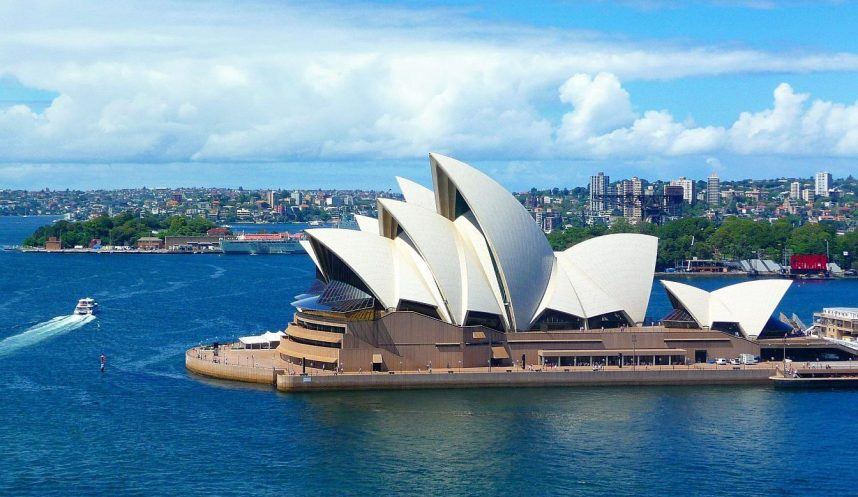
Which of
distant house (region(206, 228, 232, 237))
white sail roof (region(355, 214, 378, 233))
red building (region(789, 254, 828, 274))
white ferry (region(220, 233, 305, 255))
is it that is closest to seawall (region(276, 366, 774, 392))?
white sail roof (region(355, 214, 378, 233))

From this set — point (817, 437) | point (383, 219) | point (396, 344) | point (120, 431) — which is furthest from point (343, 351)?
point (817, 437)

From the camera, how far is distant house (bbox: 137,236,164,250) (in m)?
154

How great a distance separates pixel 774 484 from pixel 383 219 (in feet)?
78.6

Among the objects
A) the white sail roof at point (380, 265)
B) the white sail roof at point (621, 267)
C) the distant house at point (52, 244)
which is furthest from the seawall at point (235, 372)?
the distant house at point (52, 244)

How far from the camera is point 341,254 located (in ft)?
168

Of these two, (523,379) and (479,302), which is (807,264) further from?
(523,379)

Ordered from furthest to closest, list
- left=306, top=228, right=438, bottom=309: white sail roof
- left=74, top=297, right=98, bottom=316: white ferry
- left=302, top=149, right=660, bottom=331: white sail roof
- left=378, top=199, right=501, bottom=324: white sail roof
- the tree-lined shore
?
the tree-lined shore, left=74, top=297, right=98, bottom=316: white ferry, left=302, top=149, right=660, bottom=331: white sail roof, left=378, top=199, right=501, bottom=324: white sail roof, left=306, top=228, right=438, bottom=309: white sail roof

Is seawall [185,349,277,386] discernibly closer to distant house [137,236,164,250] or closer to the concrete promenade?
the concrete promenade

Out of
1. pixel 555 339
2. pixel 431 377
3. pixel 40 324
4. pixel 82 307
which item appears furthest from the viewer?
pixel 82 307

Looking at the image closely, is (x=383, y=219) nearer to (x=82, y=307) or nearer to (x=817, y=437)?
(x=817, y=437)

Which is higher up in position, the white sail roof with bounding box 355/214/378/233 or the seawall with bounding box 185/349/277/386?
the white sail roof with bounding box 355/214/378/233

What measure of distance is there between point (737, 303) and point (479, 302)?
42.8 feet

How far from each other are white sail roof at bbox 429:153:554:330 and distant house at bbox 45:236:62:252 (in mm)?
109683

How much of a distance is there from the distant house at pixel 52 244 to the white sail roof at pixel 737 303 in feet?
373
